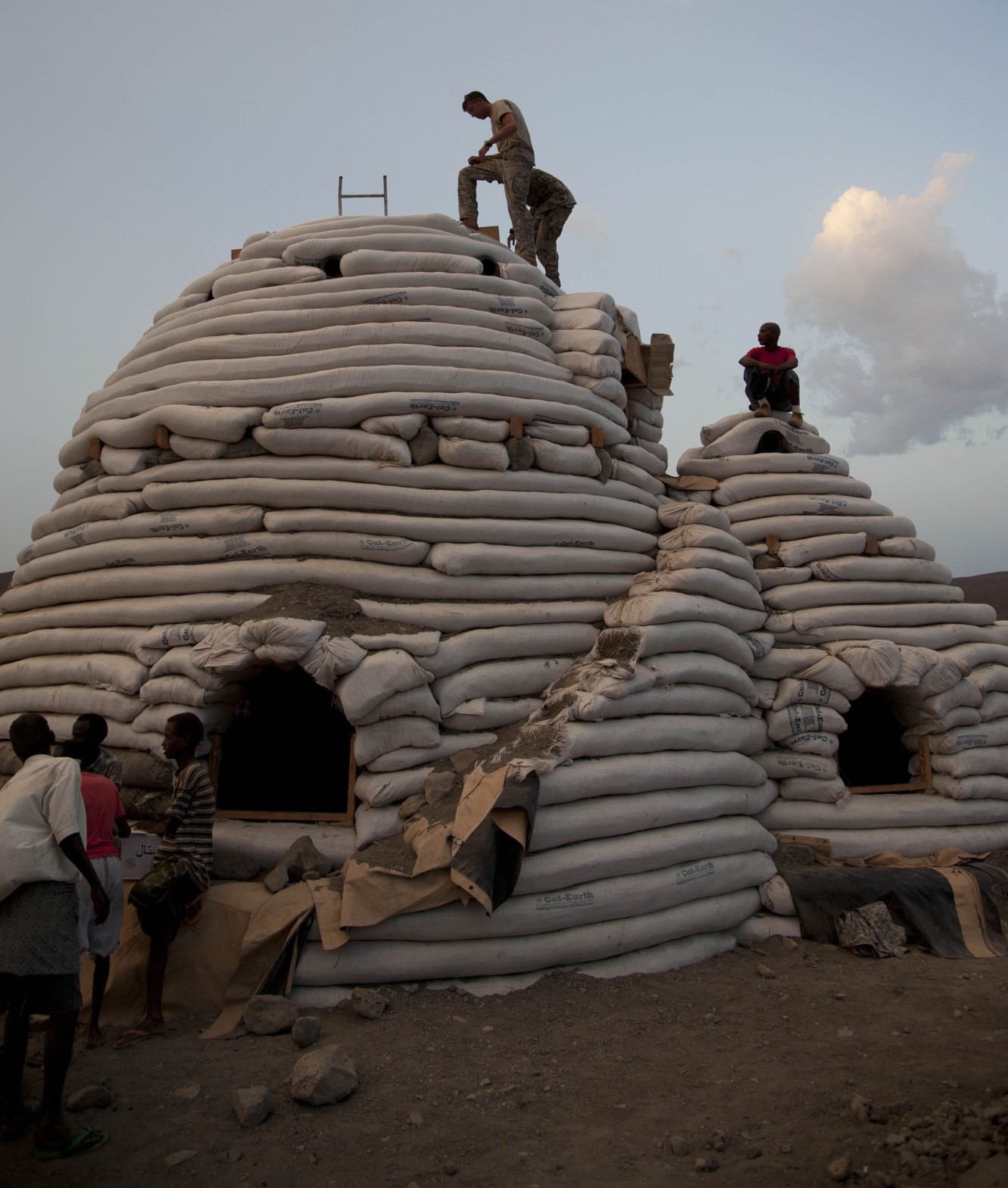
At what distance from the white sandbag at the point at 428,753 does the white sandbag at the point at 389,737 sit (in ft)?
0.09

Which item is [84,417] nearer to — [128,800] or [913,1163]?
[128,800]

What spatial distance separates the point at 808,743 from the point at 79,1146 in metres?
4.57

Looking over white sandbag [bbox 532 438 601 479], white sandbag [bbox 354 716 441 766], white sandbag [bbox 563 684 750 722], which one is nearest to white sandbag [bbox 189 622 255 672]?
white sandbag [bbox 354 716 441 766]

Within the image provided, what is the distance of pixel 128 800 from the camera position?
4.95 meters

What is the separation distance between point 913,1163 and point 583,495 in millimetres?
3949

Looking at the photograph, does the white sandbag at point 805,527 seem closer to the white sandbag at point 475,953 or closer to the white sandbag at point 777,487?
the white sandbag at point 777,487

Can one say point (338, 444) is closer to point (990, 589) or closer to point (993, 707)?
point (993, 707)

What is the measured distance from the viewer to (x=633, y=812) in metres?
4.73

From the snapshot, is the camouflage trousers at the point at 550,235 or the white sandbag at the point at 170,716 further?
the camouflage trousers at the point at 550,235

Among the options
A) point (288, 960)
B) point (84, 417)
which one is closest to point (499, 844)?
point (288, 960)

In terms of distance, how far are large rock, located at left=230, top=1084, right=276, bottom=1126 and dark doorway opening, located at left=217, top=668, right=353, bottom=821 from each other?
2.20 metres

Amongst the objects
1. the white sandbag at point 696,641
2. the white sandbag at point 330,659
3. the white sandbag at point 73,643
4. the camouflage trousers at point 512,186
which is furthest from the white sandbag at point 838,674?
the white sandbag at point 73,643

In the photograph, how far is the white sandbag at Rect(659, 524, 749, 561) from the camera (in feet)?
19.7

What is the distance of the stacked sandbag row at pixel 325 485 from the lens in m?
5.21
